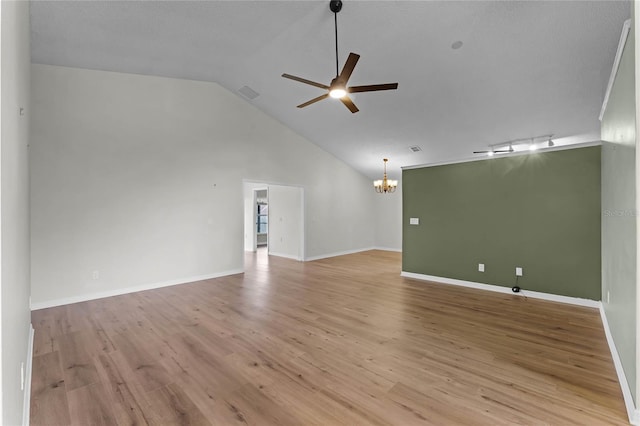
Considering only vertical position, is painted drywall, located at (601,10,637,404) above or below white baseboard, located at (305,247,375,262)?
above

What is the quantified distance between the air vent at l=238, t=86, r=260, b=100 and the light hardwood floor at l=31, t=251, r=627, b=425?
12.9 ft

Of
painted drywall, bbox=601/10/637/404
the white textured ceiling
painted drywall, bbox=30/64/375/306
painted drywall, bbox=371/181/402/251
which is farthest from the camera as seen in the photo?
painted drywall, bbox=371/181/402/251

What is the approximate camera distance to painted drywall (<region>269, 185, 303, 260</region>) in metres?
8.00

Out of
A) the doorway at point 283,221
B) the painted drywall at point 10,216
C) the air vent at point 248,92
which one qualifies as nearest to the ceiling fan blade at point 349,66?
the painted drywall at point 10,216

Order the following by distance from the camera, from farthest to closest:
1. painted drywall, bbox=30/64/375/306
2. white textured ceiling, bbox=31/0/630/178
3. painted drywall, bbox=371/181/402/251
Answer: painted drywall, bbox=371/181/402/251 → painted drywall, bbox=30/64/375/306 → white textured ceiling, bbox=31/0/630/178

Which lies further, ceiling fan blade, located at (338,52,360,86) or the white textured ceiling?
the white textured ceiling

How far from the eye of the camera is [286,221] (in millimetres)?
8391

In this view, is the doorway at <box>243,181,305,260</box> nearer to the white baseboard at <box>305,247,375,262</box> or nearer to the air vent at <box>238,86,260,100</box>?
the white baseboard at <box>305,247,375,262</box>

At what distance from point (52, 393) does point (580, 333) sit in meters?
Answer: 4.85

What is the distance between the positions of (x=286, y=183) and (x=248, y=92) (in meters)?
2.22

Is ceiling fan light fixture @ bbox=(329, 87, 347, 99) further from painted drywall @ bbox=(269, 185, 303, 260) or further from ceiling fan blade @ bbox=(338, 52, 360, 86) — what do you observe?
painted drywall @ bbox=(269, 185, 303, 260)

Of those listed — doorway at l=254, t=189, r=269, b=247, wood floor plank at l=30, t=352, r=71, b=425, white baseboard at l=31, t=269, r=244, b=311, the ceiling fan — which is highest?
the ceiling fan

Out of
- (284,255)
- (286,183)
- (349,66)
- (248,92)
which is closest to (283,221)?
(284,255)

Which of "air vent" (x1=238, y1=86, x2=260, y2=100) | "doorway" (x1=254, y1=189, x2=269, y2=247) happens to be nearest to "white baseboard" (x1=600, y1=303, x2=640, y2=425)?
"air vent" (x1=238, y1=86, x2=260, y2=100)
